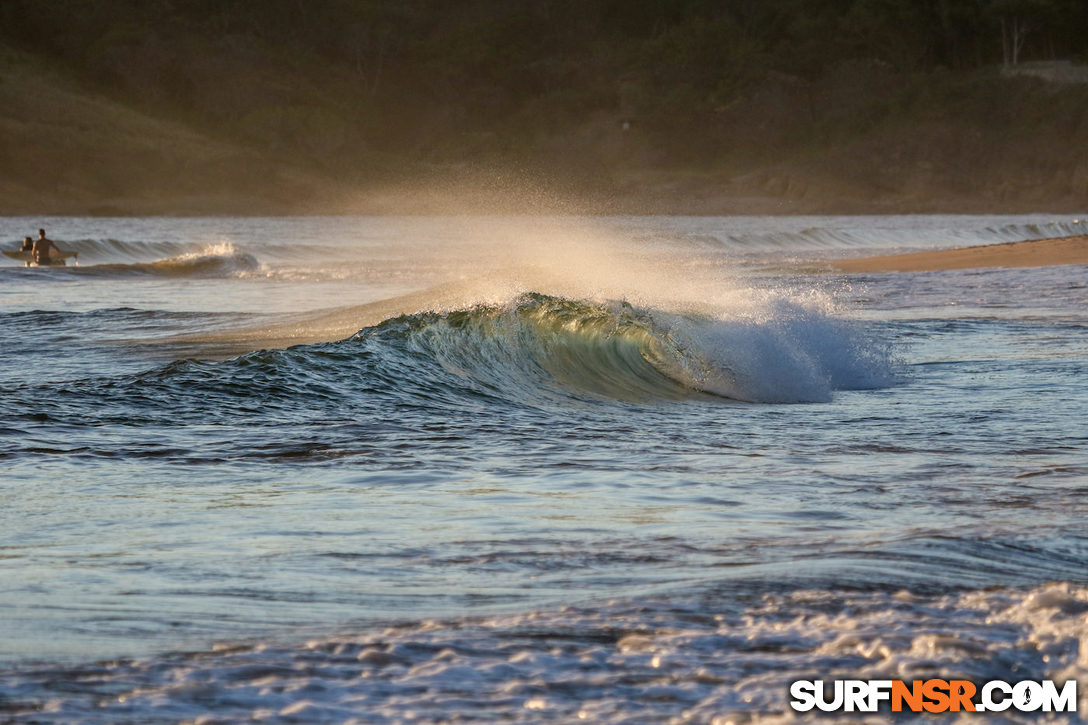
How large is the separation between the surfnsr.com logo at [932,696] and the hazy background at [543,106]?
110 metres

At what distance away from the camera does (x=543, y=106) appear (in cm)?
15100

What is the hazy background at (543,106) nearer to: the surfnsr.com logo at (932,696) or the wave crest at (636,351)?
the wave crest at (636,351)

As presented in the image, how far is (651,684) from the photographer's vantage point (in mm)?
3904

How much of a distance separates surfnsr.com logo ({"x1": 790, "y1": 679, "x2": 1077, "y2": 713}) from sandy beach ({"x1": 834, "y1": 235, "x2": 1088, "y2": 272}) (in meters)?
26.1

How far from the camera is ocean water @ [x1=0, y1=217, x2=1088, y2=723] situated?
4004 millimetres

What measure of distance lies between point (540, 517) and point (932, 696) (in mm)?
2397

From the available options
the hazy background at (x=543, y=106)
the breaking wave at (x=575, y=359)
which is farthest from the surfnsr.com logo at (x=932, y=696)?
the hazy background at (x=543, y=106)

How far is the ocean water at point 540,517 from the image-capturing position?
13.1 feet

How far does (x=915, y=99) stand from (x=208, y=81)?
76660 millimetres

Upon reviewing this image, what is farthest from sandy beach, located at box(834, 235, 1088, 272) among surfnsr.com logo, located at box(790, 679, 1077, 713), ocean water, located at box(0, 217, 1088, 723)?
surfnsr.com logo, located at box(790, 679, 1077, 713)

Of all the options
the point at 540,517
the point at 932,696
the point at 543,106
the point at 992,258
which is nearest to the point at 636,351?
the point at 540,517

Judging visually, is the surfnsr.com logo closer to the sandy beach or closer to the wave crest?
the wave crest

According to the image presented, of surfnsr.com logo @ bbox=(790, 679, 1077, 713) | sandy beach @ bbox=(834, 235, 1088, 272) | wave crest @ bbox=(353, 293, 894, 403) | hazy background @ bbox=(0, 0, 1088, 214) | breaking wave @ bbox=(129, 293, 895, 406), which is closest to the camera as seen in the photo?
surfnsr.com logo @ bbox=(790, 679, 1077, 713)

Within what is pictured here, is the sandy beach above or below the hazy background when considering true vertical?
below
